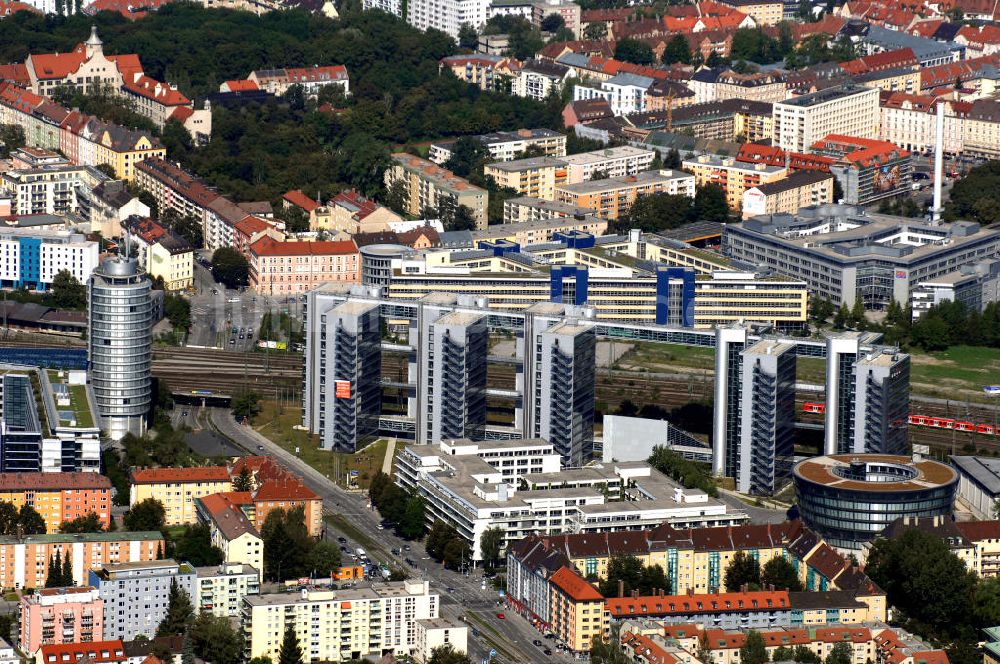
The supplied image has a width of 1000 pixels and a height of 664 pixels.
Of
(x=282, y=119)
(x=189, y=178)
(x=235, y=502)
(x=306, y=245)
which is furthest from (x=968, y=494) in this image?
(x=282, y=119)

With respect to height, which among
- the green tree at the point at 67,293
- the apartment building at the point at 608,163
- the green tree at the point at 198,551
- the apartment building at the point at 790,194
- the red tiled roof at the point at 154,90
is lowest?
the green tree at the point at 198,551

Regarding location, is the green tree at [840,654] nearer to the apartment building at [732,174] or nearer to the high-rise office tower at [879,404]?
the high-rise office tower at [879,404]

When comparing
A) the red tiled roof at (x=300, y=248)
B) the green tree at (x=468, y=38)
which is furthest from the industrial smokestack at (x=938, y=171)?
the green tree at (x=468, y=38)

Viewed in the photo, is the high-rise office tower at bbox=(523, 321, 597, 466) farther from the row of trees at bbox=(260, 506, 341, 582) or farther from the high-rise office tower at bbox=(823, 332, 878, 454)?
the row of trees at bbox=(260, 506, 341, 582)

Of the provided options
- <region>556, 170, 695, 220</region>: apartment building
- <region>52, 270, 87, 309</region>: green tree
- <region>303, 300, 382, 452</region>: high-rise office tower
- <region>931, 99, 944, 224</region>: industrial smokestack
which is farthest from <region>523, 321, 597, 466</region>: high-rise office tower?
<region>931, 99, 944, 224</region>: industrial smokestack

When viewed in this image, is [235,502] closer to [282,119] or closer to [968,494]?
[968,494]
